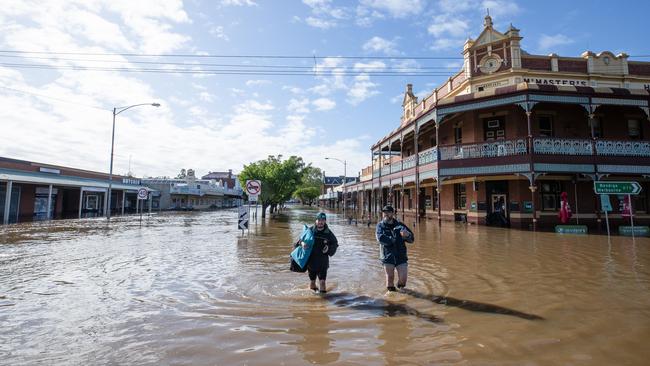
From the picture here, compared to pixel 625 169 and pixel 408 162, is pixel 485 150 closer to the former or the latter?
pixel 408 162

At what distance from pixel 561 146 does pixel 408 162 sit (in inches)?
362

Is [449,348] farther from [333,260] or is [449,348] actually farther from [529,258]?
[529,258]

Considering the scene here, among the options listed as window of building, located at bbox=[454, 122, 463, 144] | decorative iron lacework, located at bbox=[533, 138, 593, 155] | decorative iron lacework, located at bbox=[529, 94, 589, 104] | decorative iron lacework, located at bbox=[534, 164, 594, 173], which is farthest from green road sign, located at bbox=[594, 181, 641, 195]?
window of building, located at bbox=[454, 122, 463, 144]

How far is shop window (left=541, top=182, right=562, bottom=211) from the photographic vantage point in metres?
20.3

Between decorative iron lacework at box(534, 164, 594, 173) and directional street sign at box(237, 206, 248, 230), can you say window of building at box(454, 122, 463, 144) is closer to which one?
decorative iron lacework at box(534, 164, 594, 173)

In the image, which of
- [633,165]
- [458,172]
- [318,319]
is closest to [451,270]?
[318,319]

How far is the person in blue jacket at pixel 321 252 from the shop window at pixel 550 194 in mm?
19063

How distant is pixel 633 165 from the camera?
58.3 ft

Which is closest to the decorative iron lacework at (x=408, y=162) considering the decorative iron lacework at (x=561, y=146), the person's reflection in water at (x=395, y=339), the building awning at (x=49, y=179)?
the decorative iron lacework at (x=561, y=146)

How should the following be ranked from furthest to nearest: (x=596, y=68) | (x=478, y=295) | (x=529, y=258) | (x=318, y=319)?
(x=596, y=68) → (x=529, y=258) → (x=478, y=295) → (x=318, y=319)

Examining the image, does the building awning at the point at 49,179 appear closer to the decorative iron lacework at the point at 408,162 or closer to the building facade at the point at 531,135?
the decorative iron lacework at the point at 408,162

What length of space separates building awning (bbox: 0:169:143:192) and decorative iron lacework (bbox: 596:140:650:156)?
37.9 m

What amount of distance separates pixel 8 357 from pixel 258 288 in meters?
3.58

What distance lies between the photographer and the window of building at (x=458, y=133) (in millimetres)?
23031
